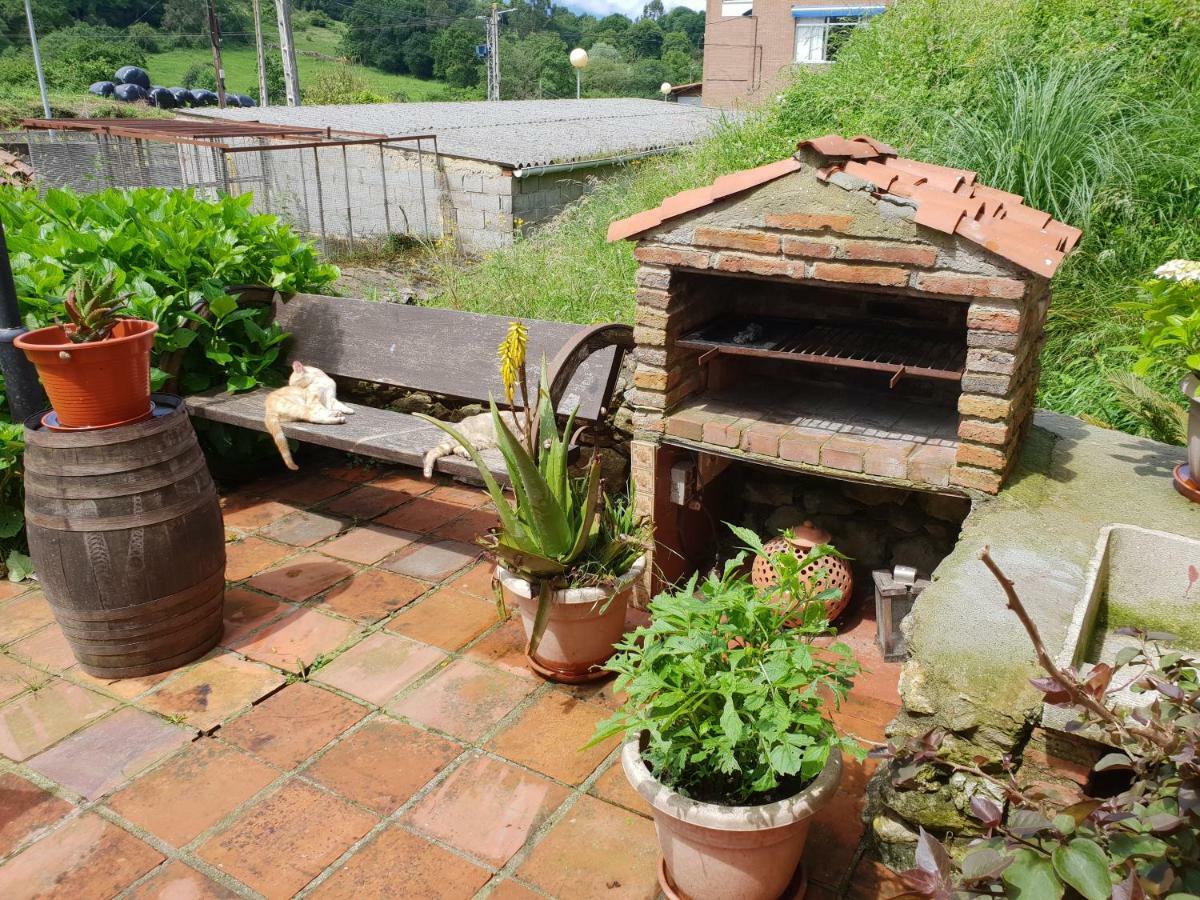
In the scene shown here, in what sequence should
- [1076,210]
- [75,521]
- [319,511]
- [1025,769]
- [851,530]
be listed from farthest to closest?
[1076,210]
[319,511]
[851,530]
[75,521]
[1025,769]

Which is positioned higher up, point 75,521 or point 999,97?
point 999,97

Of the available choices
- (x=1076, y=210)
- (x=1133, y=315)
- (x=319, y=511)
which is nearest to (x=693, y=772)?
(x=319, y=511)

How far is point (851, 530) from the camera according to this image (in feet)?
13.5

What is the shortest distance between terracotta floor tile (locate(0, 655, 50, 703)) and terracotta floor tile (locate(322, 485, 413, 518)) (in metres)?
1.65

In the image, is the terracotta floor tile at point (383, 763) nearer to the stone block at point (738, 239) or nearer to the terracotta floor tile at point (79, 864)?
the terracotta floor tile at point (79, 864)

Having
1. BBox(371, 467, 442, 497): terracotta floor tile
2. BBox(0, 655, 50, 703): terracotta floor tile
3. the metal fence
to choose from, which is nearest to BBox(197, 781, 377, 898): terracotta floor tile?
BBox(0, 655, 50, 703): terracotta floor tile

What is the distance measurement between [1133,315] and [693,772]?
13.6 feet

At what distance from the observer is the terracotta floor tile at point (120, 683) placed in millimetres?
3404

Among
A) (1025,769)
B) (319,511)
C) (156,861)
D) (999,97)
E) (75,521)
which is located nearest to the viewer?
(1025,769)

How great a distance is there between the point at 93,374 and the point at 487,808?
6.68 feet

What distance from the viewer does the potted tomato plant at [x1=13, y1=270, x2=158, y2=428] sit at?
3.17 metres

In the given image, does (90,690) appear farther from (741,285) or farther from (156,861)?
(741,285)

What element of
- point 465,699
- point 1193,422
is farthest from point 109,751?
point 1193,422

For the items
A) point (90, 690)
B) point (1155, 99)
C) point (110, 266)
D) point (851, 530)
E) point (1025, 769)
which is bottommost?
point (90, 690)
